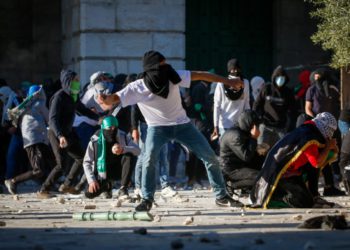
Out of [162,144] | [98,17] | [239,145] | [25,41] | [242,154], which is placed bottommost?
[242,154]

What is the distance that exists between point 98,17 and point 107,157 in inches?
179

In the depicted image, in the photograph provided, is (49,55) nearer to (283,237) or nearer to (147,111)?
(147,111)

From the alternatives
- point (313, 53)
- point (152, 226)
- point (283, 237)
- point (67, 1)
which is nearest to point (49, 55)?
point (67, 1)

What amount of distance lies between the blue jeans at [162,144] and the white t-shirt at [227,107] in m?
2.98

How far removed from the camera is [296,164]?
40.4 feet

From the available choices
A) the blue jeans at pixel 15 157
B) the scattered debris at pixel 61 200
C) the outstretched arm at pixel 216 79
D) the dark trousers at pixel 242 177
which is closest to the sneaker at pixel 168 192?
the dark trousers at pixel 242 177

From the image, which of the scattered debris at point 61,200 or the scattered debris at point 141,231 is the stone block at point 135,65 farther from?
the scattered debris at point 141,231

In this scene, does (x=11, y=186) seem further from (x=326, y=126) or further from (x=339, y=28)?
(x=326, y=126)

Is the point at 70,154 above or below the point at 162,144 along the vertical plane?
below

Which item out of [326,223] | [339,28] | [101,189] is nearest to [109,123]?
[101,189]

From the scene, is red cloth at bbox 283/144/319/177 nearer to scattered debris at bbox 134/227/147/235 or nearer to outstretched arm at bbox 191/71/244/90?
outstretched arm at bbox 191/71/244/90

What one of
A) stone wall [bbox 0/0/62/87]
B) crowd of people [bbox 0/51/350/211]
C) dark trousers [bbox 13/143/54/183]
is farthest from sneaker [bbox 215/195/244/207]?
stone wall [bbox 0/0/62/87]

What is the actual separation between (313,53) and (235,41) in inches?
58.3

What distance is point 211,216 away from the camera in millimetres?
11609
